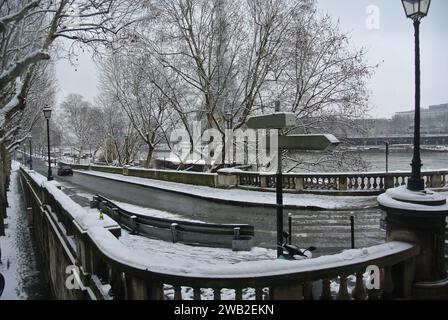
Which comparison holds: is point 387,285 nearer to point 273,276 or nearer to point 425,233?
point 425,233

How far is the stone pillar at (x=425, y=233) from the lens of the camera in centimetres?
439

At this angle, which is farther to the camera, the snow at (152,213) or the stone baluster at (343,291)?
the snow at (152,213)

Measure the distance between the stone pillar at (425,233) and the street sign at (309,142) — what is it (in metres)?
1.09

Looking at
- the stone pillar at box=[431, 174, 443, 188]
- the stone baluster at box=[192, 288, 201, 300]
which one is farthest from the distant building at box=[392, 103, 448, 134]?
the stone baluster at box=[192, 288, 201, 300]

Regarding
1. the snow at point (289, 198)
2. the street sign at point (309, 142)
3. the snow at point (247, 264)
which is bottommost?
the snow at point (289, 198)

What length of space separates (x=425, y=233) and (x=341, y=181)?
519 inches

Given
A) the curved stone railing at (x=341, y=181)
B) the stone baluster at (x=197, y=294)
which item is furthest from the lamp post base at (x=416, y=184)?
the curved stone railing at (x=341, y=181)

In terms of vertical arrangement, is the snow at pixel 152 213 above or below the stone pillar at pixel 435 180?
below

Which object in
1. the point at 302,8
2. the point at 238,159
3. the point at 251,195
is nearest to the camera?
the point at 251,195

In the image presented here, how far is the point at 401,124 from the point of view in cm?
11181

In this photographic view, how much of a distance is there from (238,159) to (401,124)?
100104 mm

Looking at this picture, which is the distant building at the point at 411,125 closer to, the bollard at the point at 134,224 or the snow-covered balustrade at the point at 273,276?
the bollard at the point at 134,224
